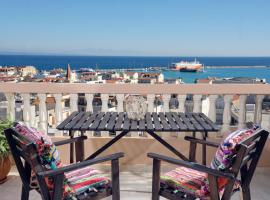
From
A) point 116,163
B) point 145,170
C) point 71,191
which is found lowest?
point 145,170

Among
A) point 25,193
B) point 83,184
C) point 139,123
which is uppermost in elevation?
point 139,123

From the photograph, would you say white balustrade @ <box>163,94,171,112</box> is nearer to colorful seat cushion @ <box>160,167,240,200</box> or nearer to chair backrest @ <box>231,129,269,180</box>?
colorful seat cushion @ <box>160,167,240,200</box>

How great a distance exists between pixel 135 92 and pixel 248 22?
5173cm

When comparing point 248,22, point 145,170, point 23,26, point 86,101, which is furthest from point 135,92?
point 23,26

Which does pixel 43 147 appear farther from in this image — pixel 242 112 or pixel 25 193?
pixel 242 112

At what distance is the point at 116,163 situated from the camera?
1.90 meters

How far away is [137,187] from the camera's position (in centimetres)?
296

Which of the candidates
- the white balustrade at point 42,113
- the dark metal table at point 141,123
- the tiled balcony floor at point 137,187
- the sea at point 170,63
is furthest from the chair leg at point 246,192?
the sea at point 170,63

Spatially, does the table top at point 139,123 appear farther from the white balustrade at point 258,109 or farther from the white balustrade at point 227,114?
the white balustrade at point 258,109

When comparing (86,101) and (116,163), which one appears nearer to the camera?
(116,163)

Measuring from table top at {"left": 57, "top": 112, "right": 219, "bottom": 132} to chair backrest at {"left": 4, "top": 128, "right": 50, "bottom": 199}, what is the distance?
1.38 ft

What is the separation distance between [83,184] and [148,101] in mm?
1523

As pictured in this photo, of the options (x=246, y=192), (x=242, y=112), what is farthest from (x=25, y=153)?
(x=242, y=112)

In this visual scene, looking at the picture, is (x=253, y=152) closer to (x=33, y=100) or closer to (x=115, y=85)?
(x=115, y=85)
